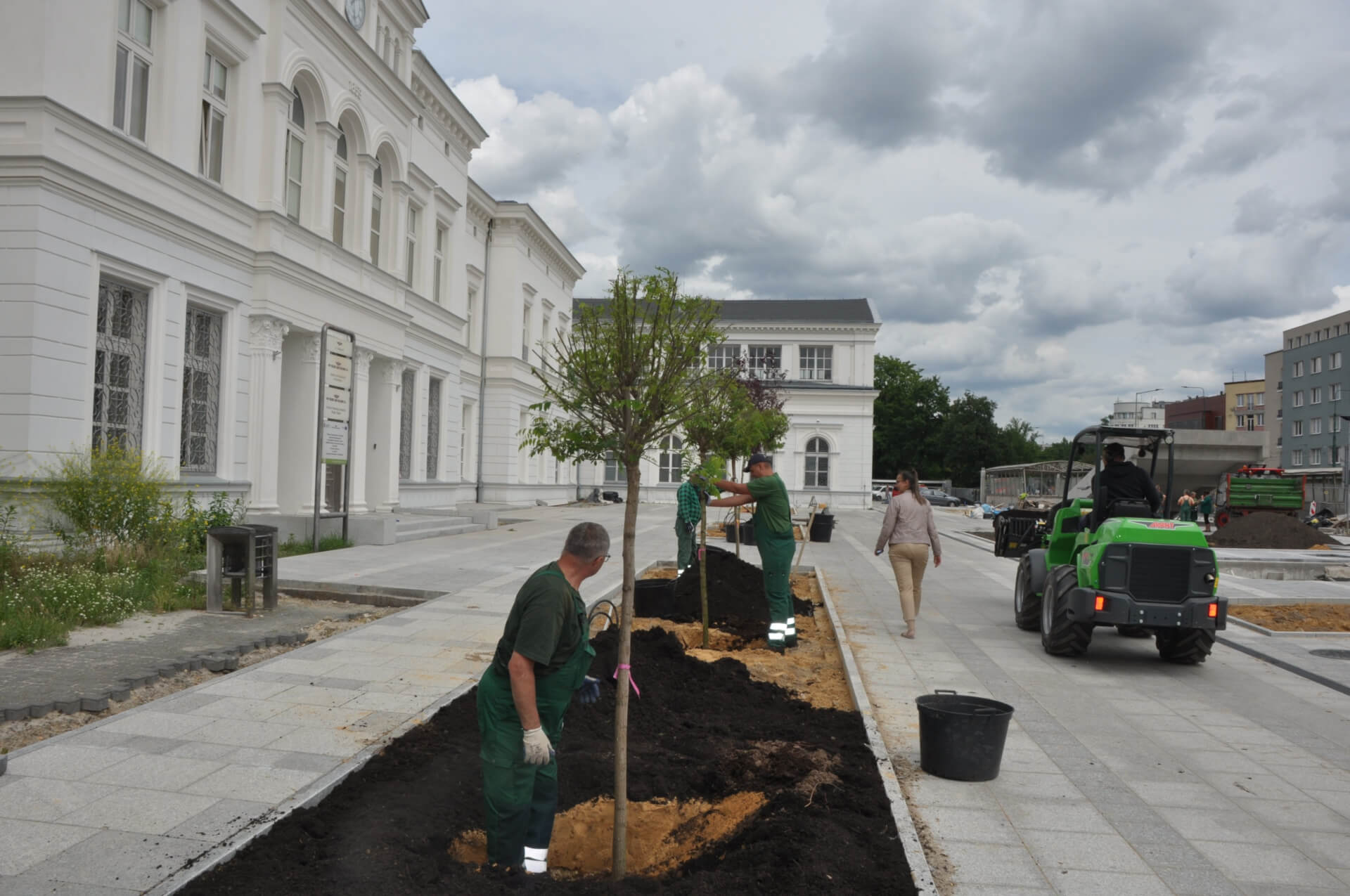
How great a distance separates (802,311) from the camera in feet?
199

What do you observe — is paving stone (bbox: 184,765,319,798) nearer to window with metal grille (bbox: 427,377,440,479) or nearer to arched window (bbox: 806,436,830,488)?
window with metal grille (bbox: 427,377,440,479)

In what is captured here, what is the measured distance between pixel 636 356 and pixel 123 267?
1119 centimetres

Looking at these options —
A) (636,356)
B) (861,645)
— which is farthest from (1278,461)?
(636,356)

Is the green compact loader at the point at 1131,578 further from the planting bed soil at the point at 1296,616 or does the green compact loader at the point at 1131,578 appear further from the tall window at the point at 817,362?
the tall window at the point at 817,362

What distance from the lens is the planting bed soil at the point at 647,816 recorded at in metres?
3.67

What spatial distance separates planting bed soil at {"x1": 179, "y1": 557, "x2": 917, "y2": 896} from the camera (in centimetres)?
367

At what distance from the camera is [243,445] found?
16.2 meters

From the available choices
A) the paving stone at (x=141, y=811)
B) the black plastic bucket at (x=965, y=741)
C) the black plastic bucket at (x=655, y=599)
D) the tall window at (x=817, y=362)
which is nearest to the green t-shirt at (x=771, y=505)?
the black plastic bucket at (x=655, y=599)

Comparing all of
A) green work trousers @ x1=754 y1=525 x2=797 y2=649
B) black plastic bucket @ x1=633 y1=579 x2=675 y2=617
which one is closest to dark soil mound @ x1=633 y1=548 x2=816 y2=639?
black plastic bucket @ x1=633 y1=579 x2=675 y2=617

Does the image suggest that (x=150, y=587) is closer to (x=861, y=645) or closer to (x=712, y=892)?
(x=861, y=645)

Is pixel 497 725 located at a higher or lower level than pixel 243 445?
lower

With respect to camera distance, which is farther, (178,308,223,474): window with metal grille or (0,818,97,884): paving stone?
(178,308,223,474): window with metal grille

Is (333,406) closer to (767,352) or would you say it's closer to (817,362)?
(767,352)

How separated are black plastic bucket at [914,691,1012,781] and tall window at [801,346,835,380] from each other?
168ft
